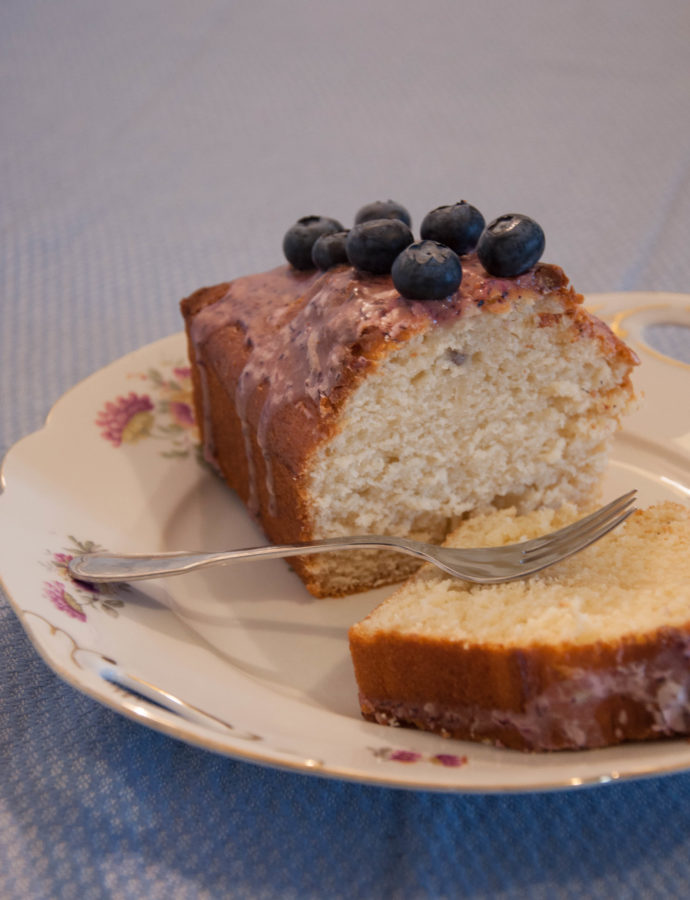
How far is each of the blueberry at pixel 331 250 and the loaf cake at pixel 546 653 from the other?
990 mm

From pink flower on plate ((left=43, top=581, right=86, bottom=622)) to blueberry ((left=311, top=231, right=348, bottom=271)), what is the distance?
47.6 inches

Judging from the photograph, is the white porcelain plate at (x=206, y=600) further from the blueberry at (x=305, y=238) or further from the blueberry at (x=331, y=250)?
the blueberry at (x=331, y=250)

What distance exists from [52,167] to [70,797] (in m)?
4.29

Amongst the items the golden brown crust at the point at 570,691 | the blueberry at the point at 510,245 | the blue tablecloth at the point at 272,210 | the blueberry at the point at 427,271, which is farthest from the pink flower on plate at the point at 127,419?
the golden brown crust at the point at 570,691

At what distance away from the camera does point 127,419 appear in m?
3.22

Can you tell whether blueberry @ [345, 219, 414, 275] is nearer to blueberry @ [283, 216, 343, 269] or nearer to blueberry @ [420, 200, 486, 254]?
blueberry @ [420, 200, 486, 254]

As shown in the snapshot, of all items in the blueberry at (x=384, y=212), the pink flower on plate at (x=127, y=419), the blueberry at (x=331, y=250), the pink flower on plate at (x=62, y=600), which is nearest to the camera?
the pink flower on plate at (x=62, y=600)

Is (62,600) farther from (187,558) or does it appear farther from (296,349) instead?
(296,349)

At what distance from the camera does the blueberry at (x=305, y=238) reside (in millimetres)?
2906

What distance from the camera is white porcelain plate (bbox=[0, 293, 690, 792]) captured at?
1792 millimetres

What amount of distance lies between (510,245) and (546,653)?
1078mm

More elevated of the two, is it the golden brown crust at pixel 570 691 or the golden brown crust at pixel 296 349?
the golden brown crust at pixel 296 349

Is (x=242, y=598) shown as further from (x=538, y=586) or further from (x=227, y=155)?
(x=227, y=155)

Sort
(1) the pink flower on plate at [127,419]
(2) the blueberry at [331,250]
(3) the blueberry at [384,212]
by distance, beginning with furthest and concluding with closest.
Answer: (1) the pink flower on plate at [127,419]
(3) the blueberry at [384,212]
(2) the blueberry at [331,250]
